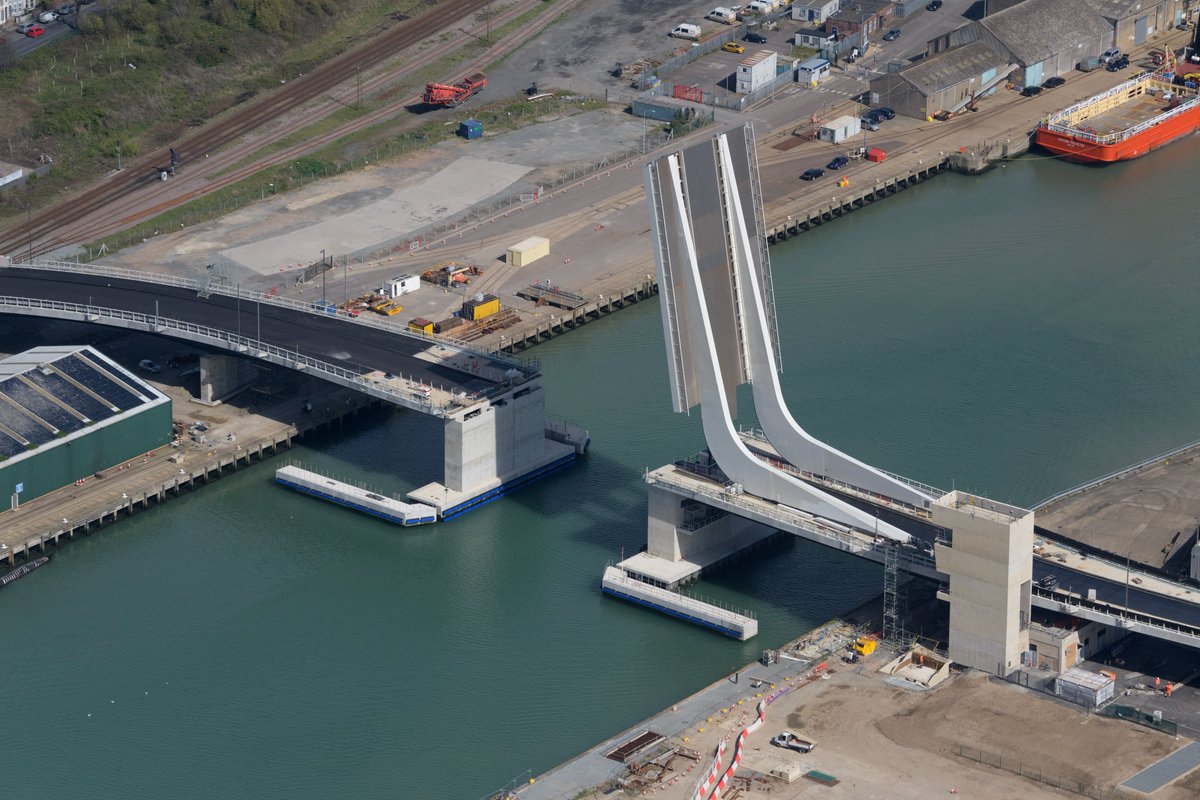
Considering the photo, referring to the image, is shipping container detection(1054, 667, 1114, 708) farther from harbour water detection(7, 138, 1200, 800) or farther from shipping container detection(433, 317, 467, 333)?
shipping container detection(433, 317, 467, 333)

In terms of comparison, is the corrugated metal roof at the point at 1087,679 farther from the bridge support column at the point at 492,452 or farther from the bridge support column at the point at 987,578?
the bridge support column at the point at 492,452

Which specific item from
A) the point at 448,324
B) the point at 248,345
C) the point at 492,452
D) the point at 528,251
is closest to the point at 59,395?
the point at 248,345

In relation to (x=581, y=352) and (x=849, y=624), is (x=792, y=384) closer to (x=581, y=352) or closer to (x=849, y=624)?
(x=581, y=352)

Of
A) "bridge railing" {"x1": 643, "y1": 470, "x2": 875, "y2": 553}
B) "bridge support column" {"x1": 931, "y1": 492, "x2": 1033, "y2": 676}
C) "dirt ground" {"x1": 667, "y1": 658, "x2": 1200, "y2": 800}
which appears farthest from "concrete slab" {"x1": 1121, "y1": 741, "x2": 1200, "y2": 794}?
"bridge railing" {"x1": 643, "y1": 470, "x2": 875, "y2": 553}

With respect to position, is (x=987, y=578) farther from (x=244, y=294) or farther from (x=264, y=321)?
(x=244, y=294)

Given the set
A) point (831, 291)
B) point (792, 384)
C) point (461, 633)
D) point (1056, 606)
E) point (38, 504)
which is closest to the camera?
point (1056, 606)

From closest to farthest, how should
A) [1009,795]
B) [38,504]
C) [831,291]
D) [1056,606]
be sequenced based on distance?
[1009,795], [1056,606], [38,504], [831,291]

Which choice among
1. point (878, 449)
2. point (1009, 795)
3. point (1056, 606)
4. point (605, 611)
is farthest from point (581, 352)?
point (1009, 795)
